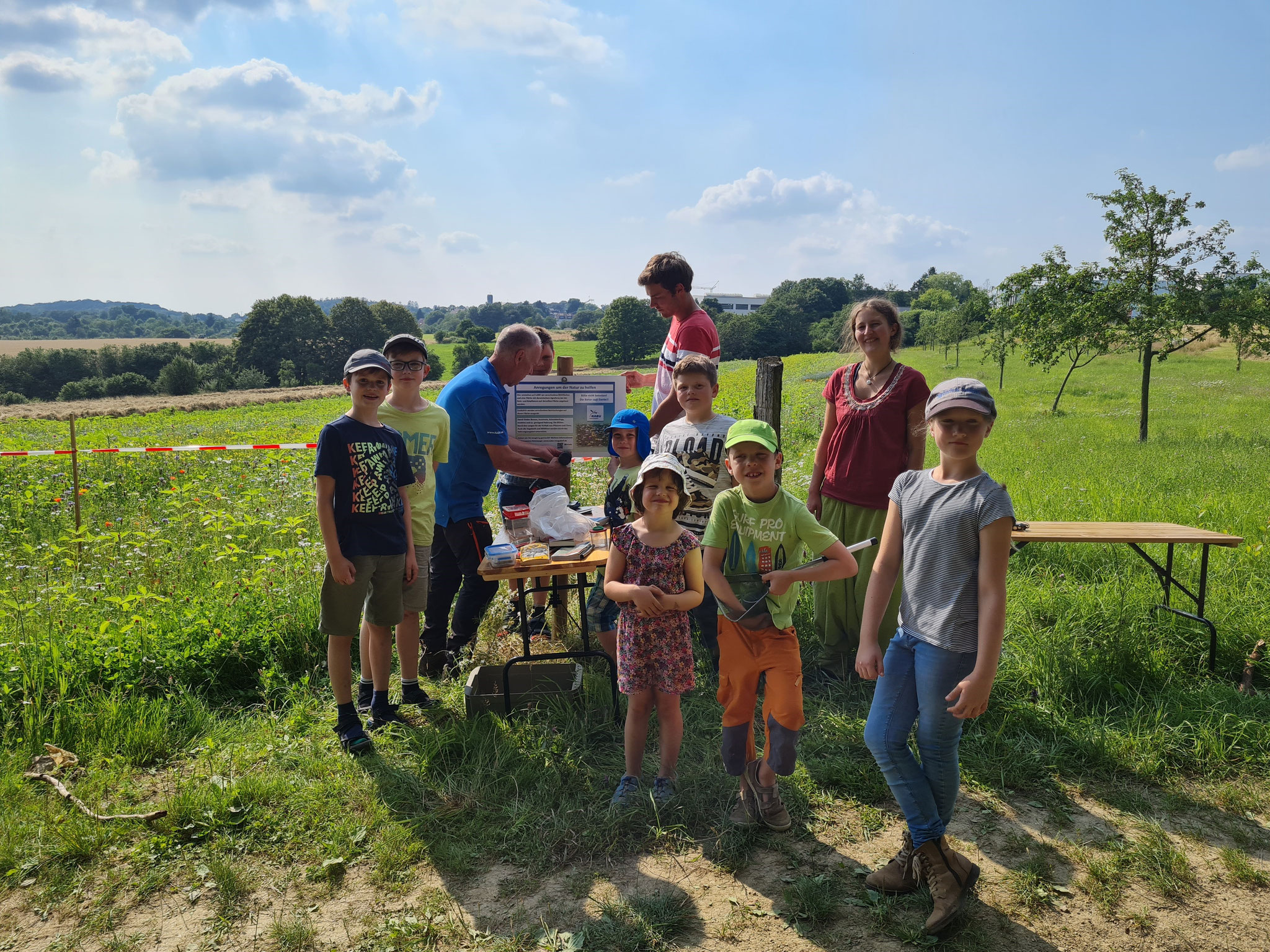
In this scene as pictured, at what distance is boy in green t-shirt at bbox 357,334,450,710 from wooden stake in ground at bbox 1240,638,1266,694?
467cm

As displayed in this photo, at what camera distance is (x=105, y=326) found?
125 meters

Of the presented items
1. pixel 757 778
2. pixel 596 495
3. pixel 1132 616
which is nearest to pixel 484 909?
pixel 757 778

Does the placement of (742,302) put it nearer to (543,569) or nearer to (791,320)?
(791,320)

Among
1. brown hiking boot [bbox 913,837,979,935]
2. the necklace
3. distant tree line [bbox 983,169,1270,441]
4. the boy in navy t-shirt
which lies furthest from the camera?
distant tree line [bbox 983,169,1270,441]

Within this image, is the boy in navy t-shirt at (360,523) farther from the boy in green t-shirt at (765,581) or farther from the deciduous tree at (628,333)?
the deciduous tree at (628,333)

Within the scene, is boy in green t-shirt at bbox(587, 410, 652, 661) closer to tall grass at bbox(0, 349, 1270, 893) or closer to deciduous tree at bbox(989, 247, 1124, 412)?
tall grass at bbox(0, 349, 1270, 893)

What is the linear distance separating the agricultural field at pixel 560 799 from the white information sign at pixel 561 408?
148 cm

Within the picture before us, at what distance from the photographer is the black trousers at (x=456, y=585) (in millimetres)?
4617

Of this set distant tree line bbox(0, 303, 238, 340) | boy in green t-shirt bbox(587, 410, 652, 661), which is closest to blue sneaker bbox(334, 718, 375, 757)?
boy in green t-shirt bbox(587, 410, 652, 661)

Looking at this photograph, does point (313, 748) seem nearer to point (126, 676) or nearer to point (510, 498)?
point (126, 676)

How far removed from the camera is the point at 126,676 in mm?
4461

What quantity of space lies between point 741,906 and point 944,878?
0.74 meters

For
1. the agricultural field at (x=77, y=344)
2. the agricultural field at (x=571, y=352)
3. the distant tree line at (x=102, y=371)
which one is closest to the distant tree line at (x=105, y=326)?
the agricultural field at (x=77, y=344)

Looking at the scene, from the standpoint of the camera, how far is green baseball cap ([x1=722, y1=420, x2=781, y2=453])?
297cm
